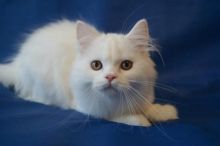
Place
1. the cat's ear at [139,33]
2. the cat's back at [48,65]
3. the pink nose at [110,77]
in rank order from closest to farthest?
the pink nose at [110,77] < the cat's ear at [139,33] < the cat's back at [48,65]

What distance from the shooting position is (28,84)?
1.93 metres

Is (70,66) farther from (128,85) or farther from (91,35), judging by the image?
(128,85)

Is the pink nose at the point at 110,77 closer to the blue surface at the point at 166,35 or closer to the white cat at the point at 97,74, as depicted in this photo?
the white cat at the point at 97,74

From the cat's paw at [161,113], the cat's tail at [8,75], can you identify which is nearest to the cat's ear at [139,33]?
the cat's paw at [161,113]

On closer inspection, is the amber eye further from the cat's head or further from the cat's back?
the cat's back

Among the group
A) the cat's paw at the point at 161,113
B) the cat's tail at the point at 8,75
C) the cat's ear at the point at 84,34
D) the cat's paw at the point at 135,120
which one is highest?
the cat's ear at the point at 84,34

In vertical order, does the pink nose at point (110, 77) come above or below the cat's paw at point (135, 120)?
above

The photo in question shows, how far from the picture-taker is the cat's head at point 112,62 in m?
1.50

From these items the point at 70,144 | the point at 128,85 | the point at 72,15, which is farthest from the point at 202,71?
the point at 70,144

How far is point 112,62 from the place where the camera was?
5.03 feet

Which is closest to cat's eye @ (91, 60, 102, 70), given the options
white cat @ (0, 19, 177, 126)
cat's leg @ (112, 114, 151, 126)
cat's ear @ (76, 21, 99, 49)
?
white cat @ (0, 19, 177, 126)

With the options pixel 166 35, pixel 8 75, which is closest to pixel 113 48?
pixel 8 75

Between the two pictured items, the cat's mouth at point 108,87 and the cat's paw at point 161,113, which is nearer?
the cat's mouth at point 108,87

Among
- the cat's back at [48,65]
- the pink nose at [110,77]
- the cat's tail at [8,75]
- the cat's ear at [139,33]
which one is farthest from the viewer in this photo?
the cat's tail at [8,75]
